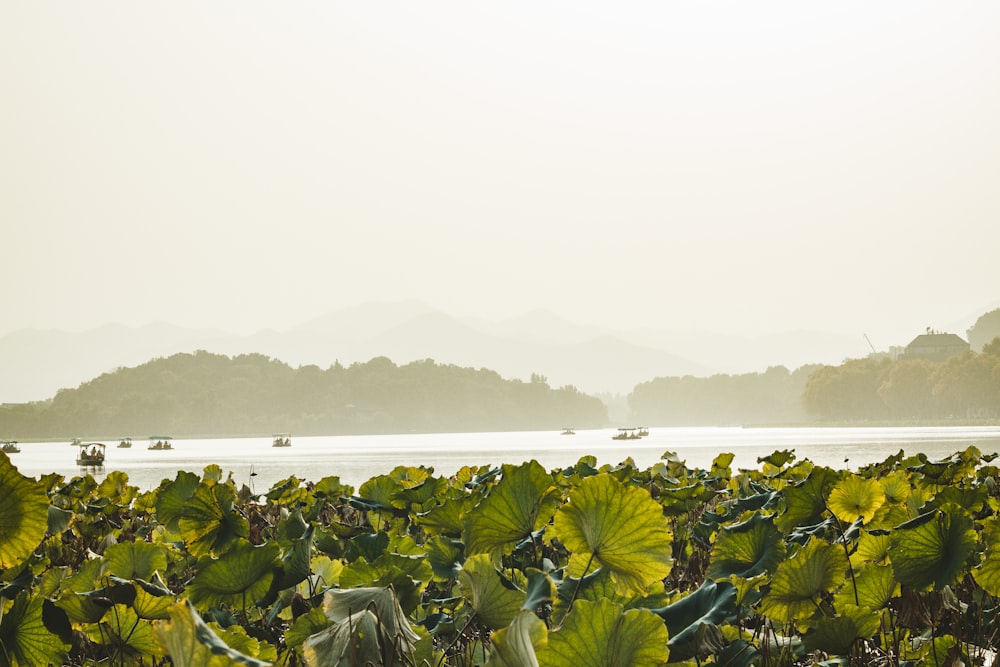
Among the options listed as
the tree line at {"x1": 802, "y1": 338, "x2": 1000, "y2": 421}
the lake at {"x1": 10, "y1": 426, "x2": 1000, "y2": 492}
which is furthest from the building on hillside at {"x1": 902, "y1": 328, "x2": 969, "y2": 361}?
the lake at {"x1": 10, "y1": 426, "x2": 1000, "y2": 492}

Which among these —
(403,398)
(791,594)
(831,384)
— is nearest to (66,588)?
(791,594)

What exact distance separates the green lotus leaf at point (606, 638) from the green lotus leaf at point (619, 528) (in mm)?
339

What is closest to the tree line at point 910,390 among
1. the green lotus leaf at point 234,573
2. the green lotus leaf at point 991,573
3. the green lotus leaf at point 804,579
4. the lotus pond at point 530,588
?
the lotus pond at point 530,588

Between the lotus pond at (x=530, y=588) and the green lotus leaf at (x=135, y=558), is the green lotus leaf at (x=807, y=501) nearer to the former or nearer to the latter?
the lotus pond at (x=530, y=588)

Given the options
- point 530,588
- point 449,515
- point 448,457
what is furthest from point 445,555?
point 448,457

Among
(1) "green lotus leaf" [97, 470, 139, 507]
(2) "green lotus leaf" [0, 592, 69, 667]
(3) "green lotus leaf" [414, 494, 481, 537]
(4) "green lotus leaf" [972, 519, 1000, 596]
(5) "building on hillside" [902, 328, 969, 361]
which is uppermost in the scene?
(5) "building on hillside" [902, 328, 969, 361]

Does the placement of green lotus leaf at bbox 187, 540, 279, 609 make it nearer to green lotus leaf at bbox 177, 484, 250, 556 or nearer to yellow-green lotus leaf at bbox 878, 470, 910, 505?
green lotus leaf at bbox 177, 484, 250, 556

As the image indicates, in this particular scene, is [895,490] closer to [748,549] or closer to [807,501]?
[807,501]

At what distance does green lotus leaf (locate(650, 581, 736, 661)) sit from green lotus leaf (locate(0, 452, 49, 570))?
1101mm

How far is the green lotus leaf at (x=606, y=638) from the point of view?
123 centimetres

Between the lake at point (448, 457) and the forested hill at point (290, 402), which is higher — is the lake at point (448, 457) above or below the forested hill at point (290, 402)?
below

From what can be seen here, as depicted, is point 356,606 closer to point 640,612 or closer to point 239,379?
point 640,612

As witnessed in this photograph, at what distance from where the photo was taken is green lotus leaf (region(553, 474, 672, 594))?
1634mm

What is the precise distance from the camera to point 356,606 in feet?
4.95
